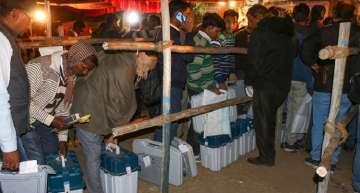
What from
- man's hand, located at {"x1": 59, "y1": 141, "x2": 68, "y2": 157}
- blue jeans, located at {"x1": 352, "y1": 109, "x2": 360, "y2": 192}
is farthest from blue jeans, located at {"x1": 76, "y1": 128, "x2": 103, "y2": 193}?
blue jeans, located at {"x1": 352, "y1": 109, "x2": 360, "y2": 192}

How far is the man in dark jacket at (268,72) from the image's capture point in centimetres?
517

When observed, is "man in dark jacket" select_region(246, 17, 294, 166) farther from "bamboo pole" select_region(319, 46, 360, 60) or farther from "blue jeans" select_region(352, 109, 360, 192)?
"bamboo pole" select_region(319, 46, 360, 60)

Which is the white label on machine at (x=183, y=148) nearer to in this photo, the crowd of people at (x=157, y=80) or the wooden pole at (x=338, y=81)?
the crowd of people at (x=157, y=80)

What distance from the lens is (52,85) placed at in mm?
3719

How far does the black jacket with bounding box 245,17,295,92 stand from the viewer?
16.9ft

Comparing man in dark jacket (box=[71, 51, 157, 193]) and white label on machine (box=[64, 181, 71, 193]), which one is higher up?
man in dark jacket (box=[71, 51, 157, 193])

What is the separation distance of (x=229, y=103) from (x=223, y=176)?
41.2 inches

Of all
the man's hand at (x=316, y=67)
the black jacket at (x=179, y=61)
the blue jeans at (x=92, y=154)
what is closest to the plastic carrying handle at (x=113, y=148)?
the blue jeans at (x=92, y=154)

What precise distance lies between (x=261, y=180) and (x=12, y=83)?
11.5ft

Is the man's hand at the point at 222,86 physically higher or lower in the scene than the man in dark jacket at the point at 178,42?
lower

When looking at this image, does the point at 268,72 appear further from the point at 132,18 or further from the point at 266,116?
the point at 132,18

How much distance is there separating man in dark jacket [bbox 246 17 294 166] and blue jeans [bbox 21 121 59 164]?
289cm

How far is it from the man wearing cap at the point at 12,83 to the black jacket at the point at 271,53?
10.2 feet

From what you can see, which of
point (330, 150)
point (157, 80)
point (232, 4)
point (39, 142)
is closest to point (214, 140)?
point (157, 80)
